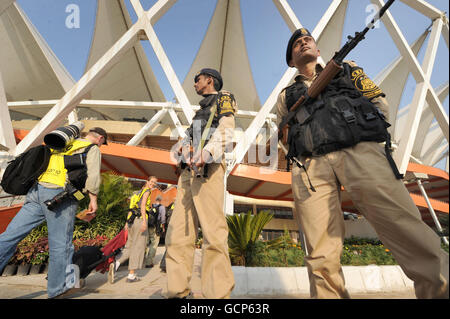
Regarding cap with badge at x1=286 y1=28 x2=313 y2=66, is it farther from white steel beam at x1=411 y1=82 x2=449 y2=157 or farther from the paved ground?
white steel beam at x1=411 y1=82 x2=449 y2=157

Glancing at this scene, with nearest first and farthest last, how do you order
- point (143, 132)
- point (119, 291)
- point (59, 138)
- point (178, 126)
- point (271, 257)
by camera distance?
point (59, 138), point (119, 291), point (271, 257), point (178, 126), point (143, 132)

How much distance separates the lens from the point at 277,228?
63.9 ft

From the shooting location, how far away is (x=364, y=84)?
4.92ft

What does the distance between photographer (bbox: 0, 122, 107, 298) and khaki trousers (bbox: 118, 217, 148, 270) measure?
4.74 ft

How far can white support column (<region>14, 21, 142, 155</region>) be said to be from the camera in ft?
23.7

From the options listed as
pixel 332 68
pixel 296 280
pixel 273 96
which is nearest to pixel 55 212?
pixel 332 68

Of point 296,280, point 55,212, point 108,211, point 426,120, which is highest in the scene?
point 426,120

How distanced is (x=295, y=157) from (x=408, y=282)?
11.3ft

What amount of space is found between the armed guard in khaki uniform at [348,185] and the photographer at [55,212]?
1958mm

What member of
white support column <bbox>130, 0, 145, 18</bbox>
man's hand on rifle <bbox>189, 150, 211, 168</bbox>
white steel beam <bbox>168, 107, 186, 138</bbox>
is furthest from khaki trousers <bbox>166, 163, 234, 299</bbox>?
white support column <bbox>130, 0, 145, 18</bbox>

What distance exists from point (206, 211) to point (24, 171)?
5.76 feet

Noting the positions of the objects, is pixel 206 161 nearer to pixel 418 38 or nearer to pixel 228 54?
pixel 228 54

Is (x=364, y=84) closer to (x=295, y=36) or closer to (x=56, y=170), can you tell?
(x=295, y=36)
